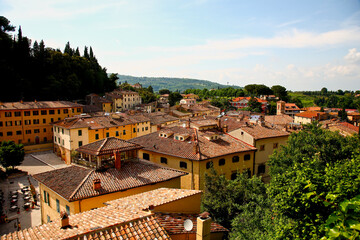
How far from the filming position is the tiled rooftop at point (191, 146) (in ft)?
79.2

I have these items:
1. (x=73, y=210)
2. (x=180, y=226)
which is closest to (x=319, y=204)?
(x=180, y=226)

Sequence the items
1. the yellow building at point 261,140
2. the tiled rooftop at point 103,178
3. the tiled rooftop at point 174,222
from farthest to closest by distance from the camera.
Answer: the yellow building at point 261,140, the tiled rooftop at point 103,178, the tiled rooftop at point 174,222

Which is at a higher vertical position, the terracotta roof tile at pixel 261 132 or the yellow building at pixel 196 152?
the terracotta roof tile at pixel 261 132

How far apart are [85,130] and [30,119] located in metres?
15.9

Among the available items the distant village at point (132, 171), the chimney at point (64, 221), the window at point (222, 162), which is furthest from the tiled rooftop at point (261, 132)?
the chimney at point (64, 221)

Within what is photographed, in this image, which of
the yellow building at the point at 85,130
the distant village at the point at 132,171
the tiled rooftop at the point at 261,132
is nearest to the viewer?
the distant village at the point at 132,171

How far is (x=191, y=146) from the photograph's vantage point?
2531cm

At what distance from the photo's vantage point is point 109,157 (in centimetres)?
1872

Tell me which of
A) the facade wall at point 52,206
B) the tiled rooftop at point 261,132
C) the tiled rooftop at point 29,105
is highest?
the tiled rooftop at point 29,105

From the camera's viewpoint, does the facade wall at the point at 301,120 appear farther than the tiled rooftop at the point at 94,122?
Yes

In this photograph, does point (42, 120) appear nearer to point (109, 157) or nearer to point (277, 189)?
point (109, 157)

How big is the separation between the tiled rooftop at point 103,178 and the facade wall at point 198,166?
17.1ft

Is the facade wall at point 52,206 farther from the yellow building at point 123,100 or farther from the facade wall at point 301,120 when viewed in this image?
the facade wall at point 301,120

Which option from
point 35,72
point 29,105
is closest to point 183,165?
point 29,105
